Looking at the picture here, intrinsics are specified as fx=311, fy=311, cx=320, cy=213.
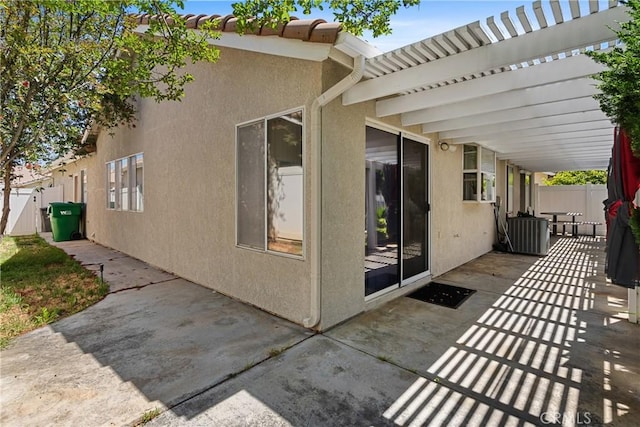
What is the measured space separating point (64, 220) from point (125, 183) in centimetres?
459

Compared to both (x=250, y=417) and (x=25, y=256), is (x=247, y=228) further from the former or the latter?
(x=25, y=256)

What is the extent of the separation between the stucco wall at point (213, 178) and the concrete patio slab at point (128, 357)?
536 mm

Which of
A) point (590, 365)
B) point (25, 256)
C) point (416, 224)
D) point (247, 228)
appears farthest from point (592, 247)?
point (25, 256)

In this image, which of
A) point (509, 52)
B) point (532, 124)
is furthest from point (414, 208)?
point (509, 52)

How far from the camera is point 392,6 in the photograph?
424 centimetres

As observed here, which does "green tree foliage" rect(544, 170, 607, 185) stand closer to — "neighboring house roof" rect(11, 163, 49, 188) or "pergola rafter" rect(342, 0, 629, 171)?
"pergola rafter" rect(342, 0, 629, 171)

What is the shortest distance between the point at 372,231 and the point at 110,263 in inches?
256

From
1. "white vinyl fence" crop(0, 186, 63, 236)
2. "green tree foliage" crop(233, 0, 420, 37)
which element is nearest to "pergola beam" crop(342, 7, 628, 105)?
"green tree foliage" crop(233, 0, 420, 37)

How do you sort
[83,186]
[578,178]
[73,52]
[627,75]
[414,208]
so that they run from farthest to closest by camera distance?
1. [578,178]
2. [83,186]
3. [414,208]
4. [73,52]
5. [627,75]

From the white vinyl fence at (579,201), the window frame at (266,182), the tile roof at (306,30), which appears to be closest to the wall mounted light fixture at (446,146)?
the window frame at (266,182)

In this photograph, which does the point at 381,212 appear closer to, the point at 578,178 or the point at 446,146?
the point at 446,146

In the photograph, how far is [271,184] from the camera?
4207mm

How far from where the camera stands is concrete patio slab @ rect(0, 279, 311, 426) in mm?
2375

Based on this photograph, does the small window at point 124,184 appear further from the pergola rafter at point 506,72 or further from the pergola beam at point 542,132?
the pergola beam at point 542,132
